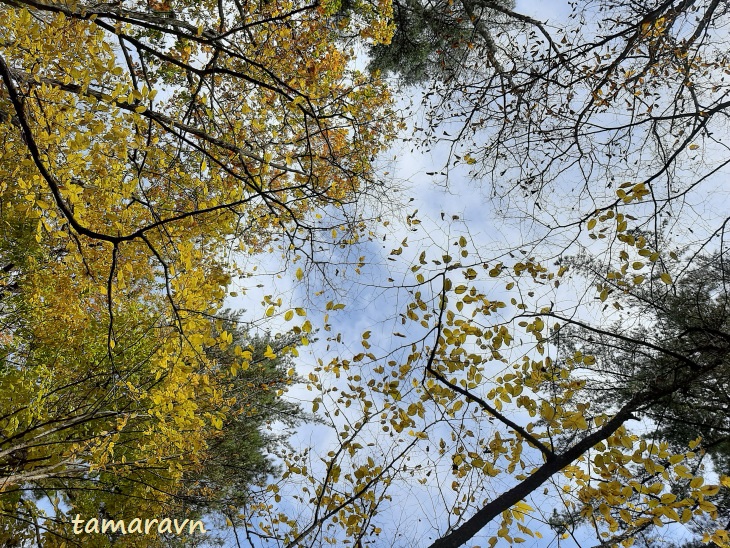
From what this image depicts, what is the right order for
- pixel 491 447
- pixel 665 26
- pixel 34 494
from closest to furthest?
pixel 491 447 → pixel 665 26 → pixel 34 494

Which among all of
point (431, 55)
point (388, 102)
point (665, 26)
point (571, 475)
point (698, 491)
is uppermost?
point (431, 55)

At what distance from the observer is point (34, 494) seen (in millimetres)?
11852

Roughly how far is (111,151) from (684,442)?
7.81 meters

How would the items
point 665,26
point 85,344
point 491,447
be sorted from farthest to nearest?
point 85,344, point 665,26, point 491,447

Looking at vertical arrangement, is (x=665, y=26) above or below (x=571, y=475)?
above

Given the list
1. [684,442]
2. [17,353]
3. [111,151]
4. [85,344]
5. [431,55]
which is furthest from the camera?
[431,55]

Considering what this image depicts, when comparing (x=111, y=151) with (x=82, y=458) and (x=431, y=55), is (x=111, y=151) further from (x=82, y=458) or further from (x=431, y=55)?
(x=431, y=55)

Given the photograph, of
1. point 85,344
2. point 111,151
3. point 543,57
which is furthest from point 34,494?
point 543,57

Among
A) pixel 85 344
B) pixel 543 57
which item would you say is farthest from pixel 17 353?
pixel 543 57

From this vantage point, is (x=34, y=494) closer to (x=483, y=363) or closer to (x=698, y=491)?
(x=483, y=363)

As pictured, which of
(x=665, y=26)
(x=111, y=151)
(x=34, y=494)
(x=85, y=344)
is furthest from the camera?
(x=34, y=494)

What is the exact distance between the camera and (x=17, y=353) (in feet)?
28.4

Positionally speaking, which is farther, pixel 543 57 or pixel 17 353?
pixel 17 353

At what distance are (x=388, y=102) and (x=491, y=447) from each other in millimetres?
7413
